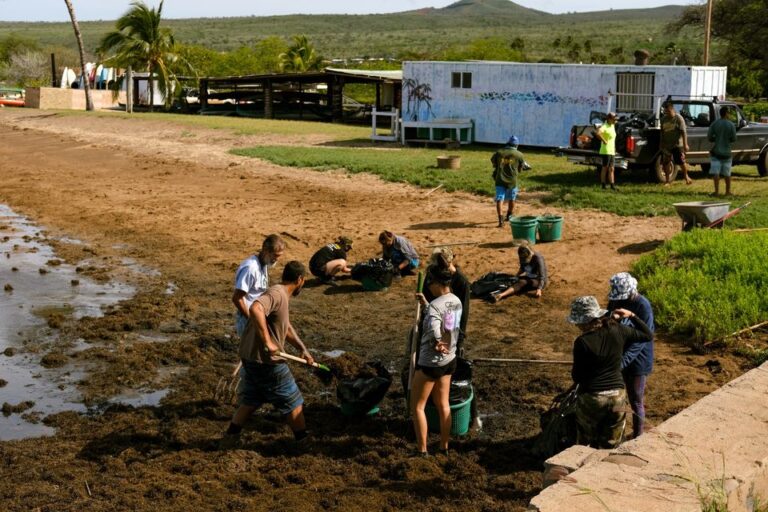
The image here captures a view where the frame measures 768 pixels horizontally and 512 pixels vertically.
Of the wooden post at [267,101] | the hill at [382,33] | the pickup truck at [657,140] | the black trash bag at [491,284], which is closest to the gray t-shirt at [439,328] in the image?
the black trash bag at [491,284]

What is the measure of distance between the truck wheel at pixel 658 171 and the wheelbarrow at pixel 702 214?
5.15 m

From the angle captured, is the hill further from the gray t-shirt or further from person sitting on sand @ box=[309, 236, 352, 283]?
the gray t-shirt

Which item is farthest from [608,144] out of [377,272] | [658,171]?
[377,272]

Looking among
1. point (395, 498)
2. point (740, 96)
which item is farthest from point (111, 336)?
point (740, 96)

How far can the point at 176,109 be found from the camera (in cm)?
5350

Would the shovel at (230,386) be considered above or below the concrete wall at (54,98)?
below

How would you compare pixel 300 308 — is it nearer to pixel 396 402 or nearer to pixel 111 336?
pixel 111 336

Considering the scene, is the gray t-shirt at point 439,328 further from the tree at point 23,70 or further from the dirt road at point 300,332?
the tree at point 23,70

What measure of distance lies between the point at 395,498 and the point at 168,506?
1.70m

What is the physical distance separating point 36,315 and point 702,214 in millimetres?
9901

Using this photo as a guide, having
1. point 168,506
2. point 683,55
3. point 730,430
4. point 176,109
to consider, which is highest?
point 683,55

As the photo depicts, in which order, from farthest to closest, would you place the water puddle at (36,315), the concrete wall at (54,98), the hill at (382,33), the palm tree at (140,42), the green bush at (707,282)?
the hill at (382,33) < the concrete wall at (54,98) < the palm tree at (140,42) < the green bush at (707,282) < the water puddle at (36,315)

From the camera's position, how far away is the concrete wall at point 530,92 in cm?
2711

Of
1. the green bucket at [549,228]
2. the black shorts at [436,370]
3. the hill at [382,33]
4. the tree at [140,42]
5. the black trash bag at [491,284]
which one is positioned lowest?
the black trash bag at [491,284]
